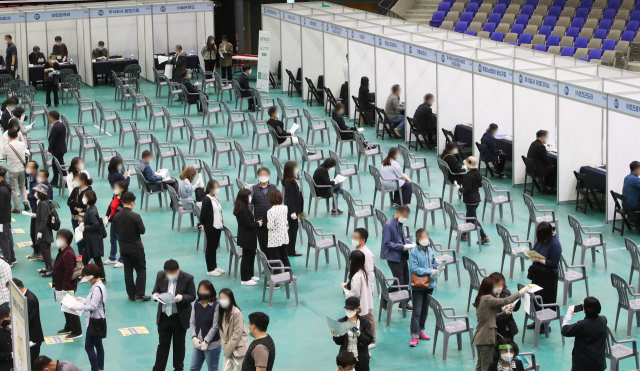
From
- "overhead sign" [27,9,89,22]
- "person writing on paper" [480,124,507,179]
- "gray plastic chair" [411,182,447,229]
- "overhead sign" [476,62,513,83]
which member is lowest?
"gray plastic chair" [411,182,447,229]

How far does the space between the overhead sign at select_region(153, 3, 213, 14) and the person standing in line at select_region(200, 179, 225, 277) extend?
15.4 metres

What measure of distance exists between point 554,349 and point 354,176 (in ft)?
25.5

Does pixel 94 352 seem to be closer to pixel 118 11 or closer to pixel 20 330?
pixel 20 330

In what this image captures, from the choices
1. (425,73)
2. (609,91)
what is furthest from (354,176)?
(609,91)

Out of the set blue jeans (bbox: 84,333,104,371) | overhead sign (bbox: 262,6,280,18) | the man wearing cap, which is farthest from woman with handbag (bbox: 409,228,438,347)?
overhead sign (bbox: 262,6,280,18)

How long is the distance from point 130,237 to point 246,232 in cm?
154

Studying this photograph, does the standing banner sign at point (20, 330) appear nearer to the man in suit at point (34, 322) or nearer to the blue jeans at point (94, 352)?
the man in suit at point (34, 322)

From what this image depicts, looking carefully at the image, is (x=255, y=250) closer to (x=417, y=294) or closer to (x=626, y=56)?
(x=417, y=294)

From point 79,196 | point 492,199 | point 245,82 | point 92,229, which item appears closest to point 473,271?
point 492,199

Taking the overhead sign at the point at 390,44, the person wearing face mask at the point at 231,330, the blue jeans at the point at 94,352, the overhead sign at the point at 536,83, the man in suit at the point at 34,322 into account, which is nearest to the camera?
the person wearing face mask at the point at 231,330

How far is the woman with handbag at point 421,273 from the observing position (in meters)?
9.97

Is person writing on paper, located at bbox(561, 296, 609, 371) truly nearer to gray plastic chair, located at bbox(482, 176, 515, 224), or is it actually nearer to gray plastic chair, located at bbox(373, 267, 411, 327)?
gray plastic chair, located at bbox(373, 267, 411, 327)

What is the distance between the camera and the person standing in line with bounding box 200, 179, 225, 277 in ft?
40.0

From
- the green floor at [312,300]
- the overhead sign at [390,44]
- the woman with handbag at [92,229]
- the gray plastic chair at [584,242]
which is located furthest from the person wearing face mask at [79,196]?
the overhead sign at [390,44]
